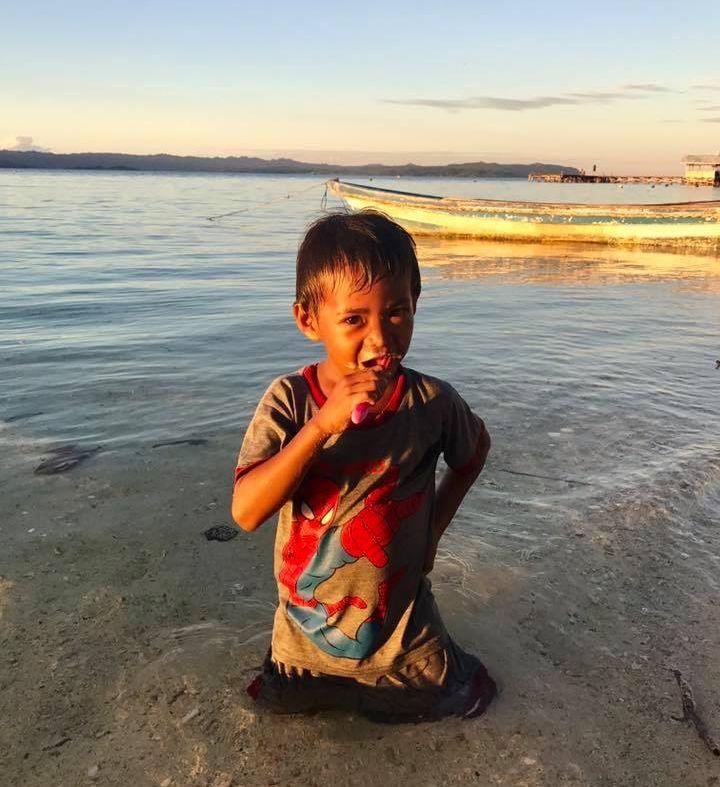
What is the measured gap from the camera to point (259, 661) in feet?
8.71

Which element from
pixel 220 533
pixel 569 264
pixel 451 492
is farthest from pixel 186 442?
pixel 569 264

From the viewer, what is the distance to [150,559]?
130 inches

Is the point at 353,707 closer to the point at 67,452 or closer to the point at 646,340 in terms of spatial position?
the point at 67,452

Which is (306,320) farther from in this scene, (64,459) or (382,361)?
(64,459)

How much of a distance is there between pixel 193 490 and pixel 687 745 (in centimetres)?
277

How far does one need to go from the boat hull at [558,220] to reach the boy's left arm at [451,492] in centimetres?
1503

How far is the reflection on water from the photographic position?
1320cm

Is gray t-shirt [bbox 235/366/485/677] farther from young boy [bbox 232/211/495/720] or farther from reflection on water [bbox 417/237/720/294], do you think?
reflection on water [bbox 417/237/720/294]

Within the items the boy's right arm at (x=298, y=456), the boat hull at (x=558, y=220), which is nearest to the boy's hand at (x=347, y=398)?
the boy's right arm at (x=298, y=456)

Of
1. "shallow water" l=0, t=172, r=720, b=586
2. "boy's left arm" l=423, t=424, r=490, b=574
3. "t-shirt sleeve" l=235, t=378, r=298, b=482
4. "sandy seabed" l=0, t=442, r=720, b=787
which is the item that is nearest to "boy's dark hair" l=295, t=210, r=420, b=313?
"t-shirt sleeve" l=235, t=378, r=298, b=482

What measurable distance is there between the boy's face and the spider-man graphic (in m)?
0.37

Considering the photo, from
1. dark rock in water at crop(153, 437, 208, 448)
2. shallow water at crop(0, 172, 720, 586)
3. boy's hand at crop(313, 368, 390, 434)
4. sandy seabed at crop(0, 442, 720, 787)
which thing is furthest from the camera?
dark rock in water at crop(153, 437, 208, 448)

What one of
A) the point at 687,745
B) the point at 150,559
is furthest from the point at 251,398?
the point at 687,745

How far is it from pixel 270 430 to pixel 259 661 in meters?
1.16
